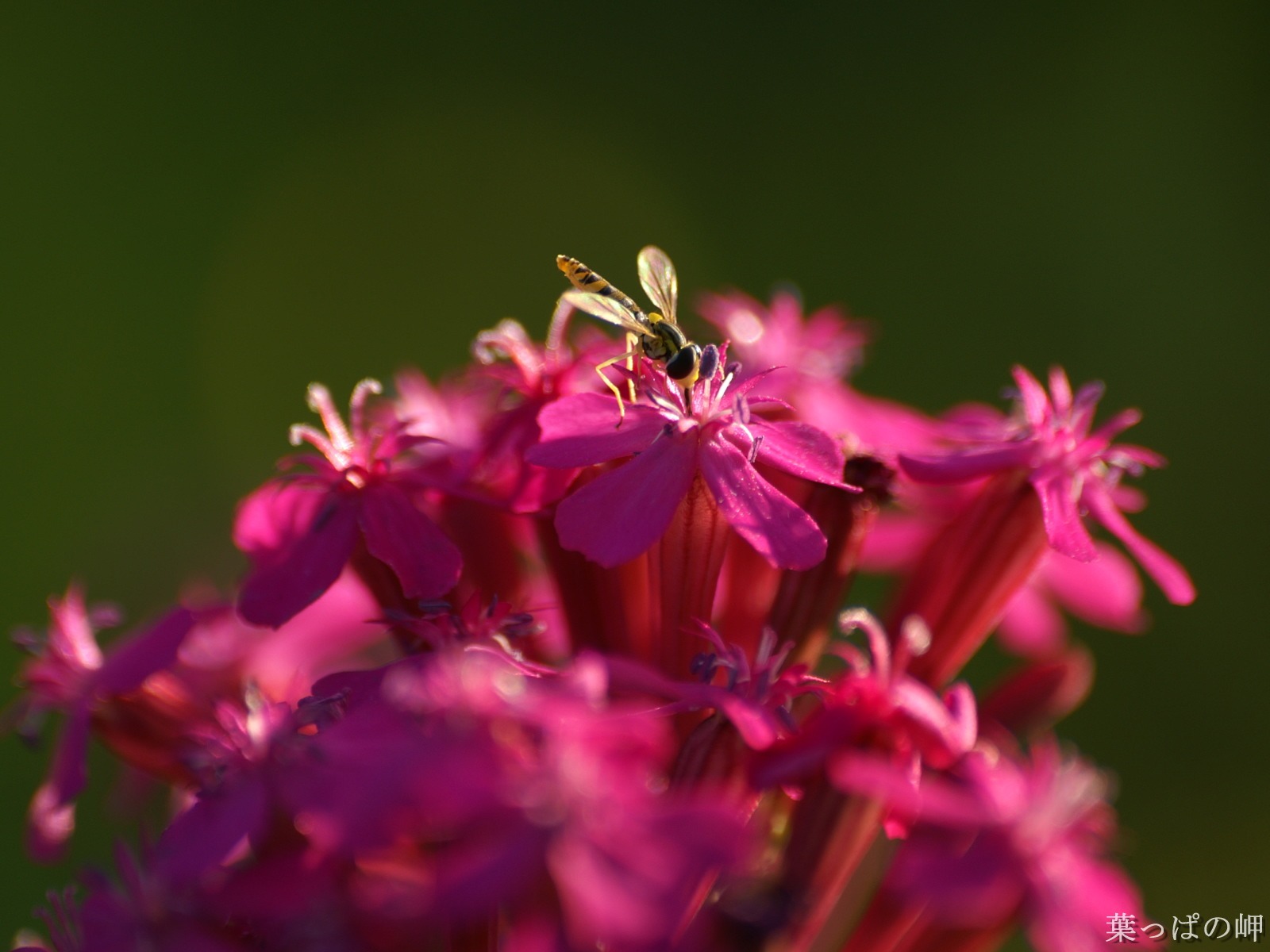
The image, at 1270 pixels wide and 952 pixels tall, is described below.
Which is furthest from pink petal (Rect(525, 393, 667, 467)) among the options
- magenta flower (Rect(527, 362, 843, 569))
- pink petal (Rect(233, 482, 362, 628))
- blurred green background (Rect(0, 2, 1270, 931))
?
blurred green background (Rect(0, 2, 1270, 931))

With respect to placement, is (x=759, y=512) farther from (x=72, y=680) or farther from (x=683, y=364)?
(x=72, y=680)

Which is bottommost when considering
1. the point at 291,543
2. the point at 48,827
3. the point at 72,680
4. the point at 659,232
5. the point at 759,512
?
the point at 48,827

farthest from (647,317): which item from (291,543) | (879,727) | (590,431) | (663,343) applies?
(879,727)

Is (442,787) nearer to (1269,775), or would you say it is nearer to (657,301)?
(657,301)

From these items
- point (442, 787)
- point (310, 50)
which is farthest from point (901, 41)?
point (442, 787)

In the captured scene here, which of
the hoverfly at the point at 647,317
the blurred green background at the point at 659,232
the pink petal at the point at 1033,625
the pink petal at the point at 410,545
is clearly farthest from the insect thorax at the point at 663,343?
the blurred green background at the point at 659,232

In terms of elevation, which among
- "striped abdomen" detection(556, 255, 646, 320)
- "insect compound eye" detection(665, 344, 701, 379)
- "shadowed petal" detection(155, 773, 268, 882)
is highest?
"striped abdomen" detection(556, 255, 646, 320)

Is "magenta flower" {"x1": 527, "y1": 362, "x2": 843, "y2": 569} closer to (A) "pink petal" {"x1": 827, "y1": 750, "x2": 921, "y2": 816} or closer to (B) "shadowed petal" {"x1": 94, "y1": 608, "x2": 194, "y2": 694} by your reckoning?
(A) "pink petal" {"x1": 827, "y1": 750, "x2": 921, "y2": 816}
